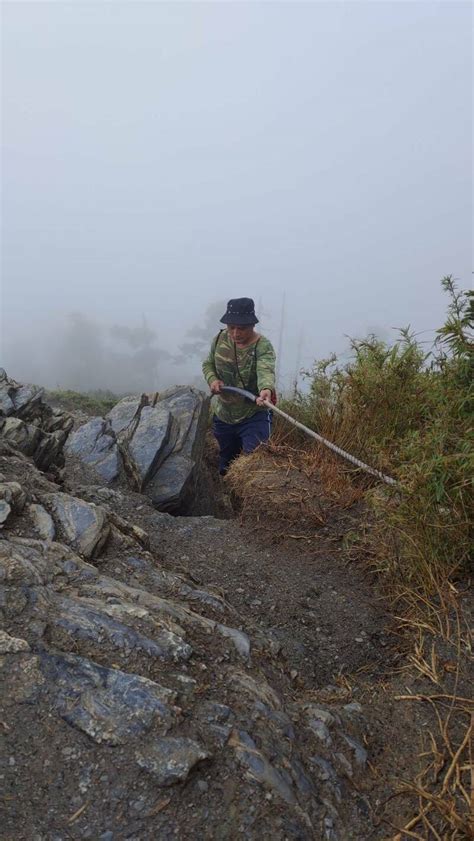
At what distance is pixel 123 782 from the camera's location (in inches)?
73.5

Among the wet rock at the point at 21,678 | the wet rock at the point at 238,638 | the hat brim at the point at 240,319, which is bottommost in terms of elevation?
the wet rock at the point at 238,638

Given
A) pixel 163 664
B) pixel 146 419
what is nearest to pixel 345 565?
pixel 163 664

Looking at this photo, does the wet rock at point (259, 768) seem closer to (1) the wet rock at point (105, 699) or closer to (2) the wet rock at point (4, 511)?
(1) the wet rock at point (105, 699)

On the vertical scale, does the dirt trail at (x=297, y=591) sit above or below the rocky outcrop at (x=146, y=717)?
below

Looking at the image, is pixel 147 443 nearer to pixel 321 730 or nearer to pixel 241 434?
pixel 241 434

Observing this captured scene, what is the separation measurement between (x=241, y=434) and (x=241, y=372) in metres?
0.84

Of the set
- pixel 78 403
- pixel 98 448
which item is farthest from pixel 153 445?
pixel 78 403

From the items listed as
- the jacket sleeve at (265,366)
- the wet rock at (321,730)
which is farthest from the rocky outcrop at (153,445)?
the wet rock at (321,730)

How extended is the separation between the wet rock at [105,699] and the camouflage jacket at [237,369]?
4792mm

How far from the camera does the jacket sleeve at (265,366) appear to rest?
6.60 meters

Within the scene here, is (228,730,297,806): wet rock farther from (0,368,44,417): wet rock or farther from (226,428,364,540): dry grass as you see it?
(0,368,44,417): wet rock

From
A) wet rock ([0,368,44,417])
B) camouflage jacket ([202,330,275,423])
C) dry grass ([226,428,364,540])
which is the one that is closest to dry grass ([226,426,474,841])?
dry grass ([226,428,364,540])

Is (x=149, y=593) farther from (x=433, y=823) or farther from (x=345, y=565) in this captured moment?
(x=345, y=565)

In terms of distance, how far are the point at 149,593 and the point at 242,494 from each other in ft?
8.87
